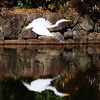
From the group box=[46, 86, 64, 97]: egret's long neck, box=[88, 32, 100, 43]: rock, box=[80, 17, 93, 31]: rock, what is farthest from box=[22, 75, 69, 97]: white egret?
box=[80, 17, 93, 31]: rock

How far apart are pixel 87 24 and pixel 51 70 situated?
17.4ft

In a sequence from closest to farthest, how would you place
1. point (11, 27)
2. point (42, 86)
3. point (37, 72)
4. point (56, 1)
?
point (42, 86)
point (37, 72)
point (11, 27)
point (56, 1)

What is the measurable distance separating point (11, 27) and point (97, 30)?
2850mm

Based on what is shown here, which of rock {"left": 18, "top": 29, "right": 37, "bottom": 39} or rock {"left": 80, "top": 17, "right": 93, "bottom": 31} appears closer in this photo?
rock {"left": 18, "top": 29, "right": 37, "bottom": 39}

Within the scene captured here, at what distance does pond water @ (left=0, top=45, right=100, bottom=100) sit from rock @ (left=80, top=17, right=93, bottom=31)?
3.27 feet

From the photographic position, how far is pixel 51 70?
372 inches

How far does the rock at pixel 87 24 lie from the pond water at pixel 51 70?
3.27 feet

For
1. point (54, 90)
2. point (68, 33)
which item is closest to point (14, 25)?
point (68, 33)

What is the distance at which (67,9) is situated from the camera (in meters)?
14.6

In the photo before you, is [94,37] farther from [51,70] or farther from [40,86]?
[40,86]

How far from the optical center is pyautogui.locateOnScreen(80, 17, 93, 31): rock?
14391mm

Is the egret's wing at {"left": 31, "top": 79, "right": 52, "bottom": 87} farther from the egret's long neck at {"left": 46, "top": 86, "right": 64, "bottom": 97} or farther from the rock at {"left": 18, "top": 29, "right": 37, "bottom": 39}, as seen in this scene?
the rock at {"left": 18, "top": 29, "right": 37, "bottom": 39}

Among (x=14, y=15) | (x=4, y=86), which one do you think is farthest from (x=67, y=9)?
(x=4, y=86)

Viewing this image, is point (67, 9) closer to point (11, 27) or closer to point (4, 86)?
point (11, 27)
